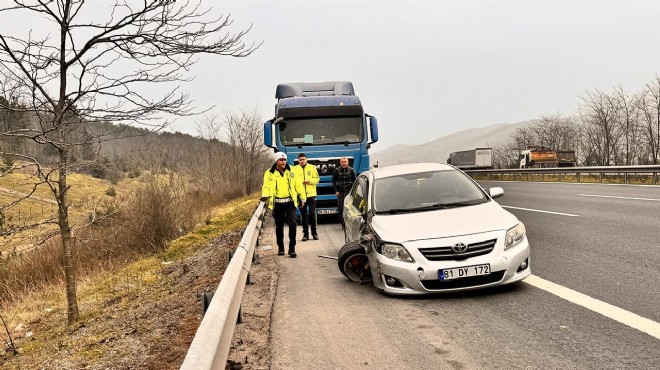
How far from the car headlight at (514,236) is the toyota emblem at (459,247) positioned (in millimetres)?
496

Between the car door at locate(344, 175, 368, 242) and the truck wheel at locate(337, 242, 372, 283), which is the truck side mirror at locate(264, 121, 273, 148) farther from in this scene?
the truck wheel at locate(337, 242, 372, 283)

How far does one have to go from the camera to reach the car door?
7.29 meters

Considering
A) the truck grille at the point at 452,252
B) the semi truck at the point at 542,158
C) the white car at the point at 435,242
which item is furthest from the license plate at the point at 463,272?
the semi truck at the point at 542,158

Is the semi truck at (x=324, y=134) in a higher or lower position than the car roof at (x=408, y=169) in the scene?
higher

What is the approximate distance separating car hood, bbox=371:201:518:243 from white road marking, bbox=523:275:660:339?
0.74 meters

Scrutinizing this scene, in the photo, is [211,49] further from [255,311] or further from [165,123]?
[255,311]

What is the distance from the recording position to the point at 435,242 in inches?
220

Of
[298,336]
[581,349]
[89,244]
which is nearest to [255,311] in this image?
[298,336]

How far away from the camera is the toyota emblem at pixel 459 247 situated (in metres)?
5.52

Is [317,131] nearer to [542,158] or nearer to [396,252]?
[396,252]

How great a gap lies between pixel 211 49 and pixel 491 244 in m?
5.08

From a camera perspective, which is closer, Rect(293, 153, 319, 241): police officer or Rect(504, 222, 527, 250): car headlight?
Rect(504, 222, 527, 250): car headlight

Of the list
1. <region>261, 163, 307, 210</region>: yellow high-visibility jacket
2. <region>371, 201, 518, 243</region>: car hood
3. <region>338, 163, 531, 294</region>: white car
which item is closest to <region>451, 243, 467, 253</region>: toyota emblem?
<region>338, 163, 531, 294</region>: white car

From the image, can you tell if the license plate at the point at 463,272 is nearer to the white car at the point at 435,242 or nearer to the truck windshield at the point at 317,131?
the white car at the point at 435,242
